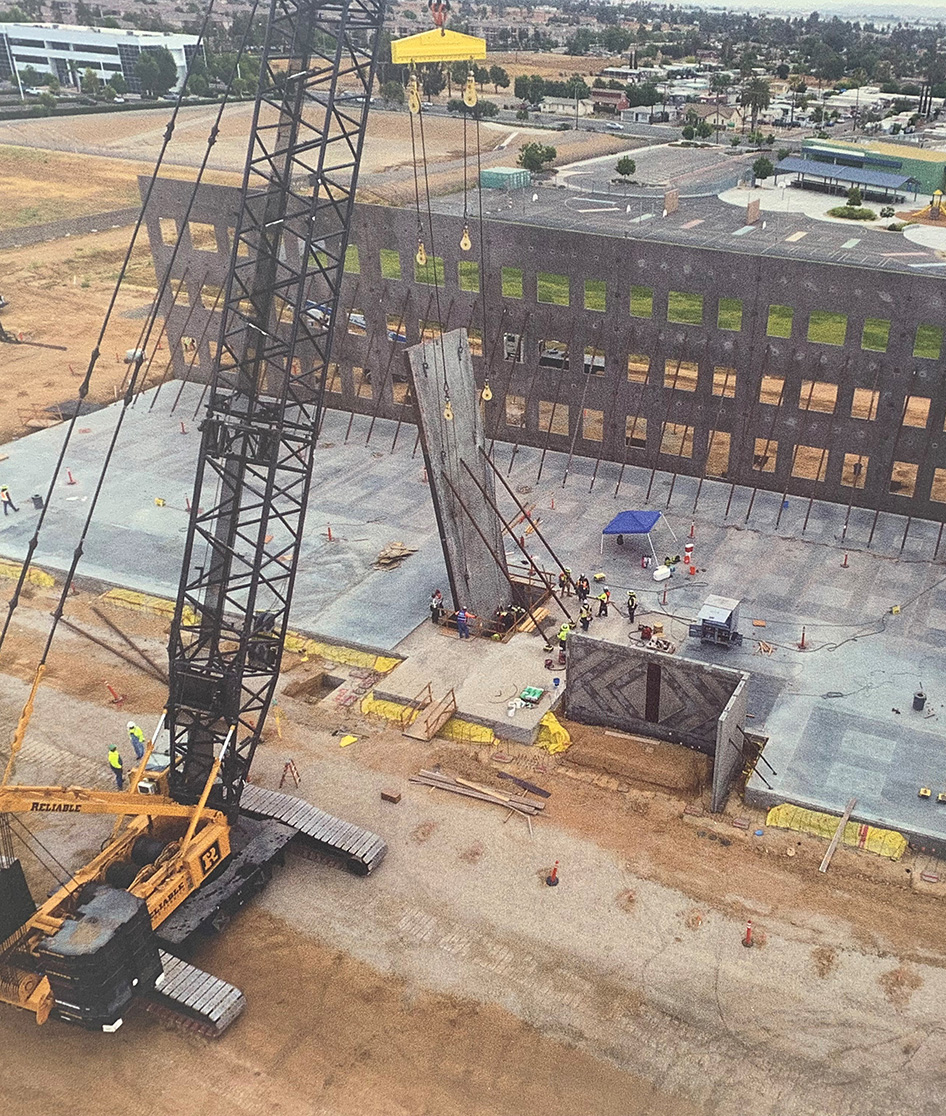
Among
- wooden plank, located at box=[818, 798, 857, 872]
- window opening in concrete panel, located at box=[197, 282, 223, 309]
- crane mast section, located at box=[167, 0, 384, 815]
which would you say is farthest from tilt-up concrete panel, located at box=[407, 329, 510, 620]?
window opening in concrete panel, located at box=[197, 282, 223, 309]

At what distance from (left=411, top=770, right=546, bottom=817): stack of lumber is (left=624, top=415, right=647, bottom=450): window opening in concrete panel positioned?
77.0ft

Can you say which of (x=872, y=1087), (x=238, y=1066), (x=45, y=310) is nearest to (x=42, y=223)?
(x=45, y=310)

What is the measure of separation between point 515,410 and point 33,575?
2458 centimetres

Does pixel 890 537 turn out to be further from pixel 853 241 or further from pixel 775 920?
pixel 853 241

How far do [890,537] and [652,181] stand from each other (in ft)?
270

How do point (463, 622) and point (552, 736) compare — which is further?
point (463, 622)

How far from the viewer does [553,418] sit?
49219 mm

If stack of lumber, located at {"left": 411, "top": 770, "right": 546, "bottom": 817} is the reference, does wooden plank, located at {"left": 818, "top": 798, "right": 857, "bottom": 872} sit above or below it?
above

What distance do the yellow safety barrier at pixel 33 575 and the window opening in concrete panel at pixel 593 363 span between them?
2517cm

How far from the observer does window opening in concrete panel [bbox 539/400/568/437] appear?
48.9 meters

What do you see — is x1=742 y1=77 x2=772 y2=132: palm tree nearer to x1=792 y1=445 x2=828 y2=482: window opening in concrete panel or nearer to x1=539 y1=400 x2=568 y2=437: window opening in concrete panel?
x1=539 y1=400 x2=568 y2=437: window opening in concrete panel

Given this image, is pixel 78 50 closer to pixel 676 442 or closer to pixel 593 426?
pixel 593 426

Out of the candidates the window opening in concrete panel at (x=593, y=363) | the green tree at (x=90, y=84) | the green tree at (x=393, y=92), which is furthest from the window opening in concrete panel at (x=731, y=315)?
the green tree at (x=90, y=84)

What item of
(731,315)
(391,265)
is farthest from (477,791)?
(731,315)
